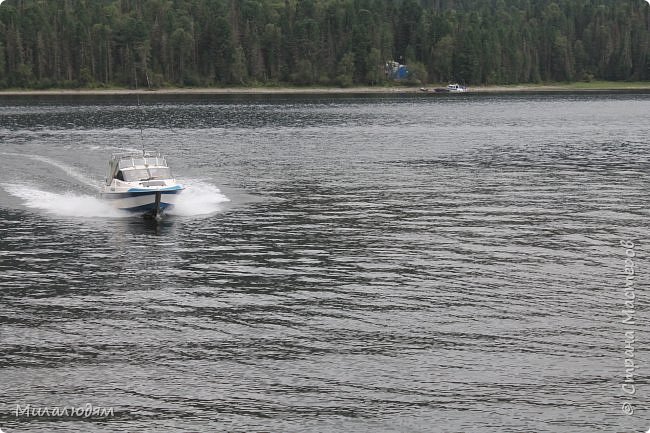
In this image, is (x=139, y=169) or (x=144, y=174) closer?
(x=144, y=174)

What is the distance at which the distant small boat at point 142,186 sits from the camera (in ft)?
225

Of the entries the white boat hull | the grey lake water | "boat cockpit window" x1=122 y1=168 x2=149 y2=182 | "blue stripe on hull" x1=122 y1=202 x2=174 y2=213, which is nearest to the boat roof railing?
"boat cockpit window" x1=122 y1=168 x2=149 y2=182

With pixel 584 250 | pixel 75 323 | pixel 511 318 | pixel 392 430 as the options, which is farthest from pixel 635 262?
pixel 75 323

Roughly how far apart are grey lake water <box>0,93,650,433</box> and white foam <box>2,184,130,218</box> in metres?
0.26

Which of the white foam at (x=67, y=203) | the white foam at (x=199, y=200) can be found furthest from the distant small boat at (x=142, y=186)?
the white foam at (x=199, y=200)

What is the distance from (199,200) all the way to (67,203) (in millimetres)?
10115

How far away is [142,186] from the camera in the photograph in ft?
226

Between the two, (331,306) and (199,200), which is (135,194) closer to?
(199,200)

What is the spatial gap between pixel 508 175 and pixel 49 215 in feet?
141

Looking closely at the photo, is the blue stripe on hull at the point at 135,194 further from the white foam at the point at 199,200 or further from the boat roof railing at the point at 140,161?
the boat roof railing at the point at 140,161

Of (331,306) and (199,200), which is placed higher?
(199,200)

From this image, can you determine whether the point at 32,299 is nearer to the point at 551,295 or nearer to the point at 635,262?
the point at 551,295

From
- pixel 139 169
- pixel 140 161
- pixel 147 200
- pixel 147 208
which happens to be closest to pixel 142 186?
pixel 147 200

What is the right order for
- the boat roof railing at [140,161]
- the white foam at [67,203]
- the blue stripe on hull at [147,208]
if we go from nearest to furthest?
the blue stripe on hull at [147,208]
the white foam at [67,203]
the boat roof railing at [140,161]
